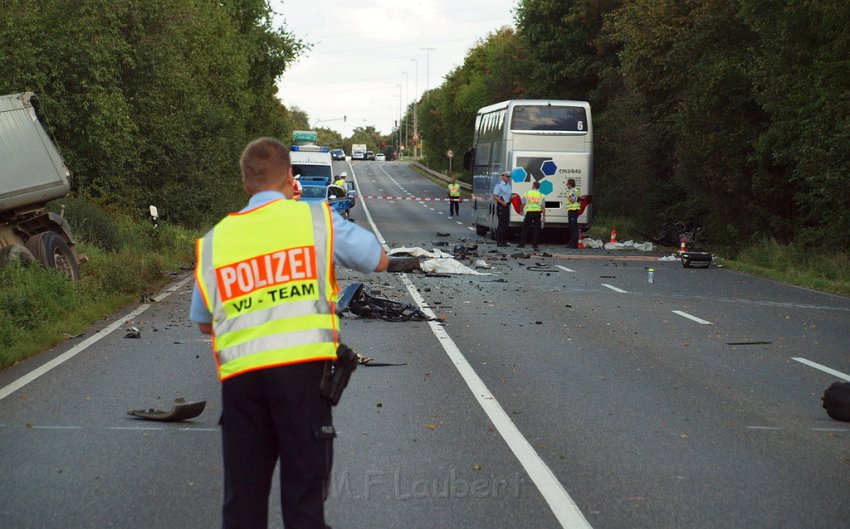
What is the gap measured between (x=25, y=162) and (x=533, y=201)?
54.5 feet

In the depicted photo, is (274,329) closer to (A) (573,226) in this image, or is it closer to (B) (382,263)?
(B) (382,263)

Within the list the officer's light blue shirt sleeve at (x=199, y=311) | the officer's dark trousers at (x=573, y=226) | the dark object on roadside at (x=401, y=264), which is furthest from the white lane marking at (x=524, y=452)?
the officer's dark trousers at (x=573, y=226)

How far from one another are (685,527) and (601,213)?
137 ft

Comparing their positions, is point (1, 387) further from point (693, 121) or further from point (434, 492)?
point (693, 121)

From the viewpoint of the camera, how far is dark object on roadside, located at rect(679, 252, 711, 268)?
2569 centimetres

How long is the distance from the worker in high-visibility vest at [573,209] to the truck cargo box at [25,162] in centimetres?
1744

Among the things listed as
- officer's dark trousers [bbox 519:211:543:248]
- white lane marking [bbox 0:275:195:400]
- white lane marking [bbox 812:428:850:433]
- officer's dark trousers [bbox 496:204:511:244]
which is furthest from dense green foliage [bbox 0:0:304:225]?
white lane marking [bbox 812:428:850:433]

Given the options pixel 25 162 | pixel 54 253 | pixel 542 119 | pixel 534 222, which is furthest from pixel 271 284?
pixel 542 119

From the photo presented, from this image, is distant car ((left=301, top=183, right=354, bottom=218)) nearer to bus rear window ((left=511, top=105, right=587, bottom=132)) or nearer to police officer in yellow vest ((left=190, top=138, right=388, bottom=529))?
bus rear window ((left=511, top=105, right=587, bottom=132))

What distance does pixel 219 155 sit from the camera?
122ft

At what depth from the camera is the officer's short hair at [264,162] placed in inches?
174

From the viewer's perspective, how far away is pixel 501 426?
8.39m

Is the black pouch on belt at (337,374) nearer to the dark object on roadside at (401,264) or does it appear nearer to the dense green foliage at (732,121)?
the dark object on roadside at (401,264)

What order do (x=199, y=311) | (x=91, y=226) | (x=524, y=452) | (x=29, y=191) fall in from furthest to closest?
(x=91, y=226)
(x=29, y=191)
(x=524, y=452)
(x=199, y=311)
